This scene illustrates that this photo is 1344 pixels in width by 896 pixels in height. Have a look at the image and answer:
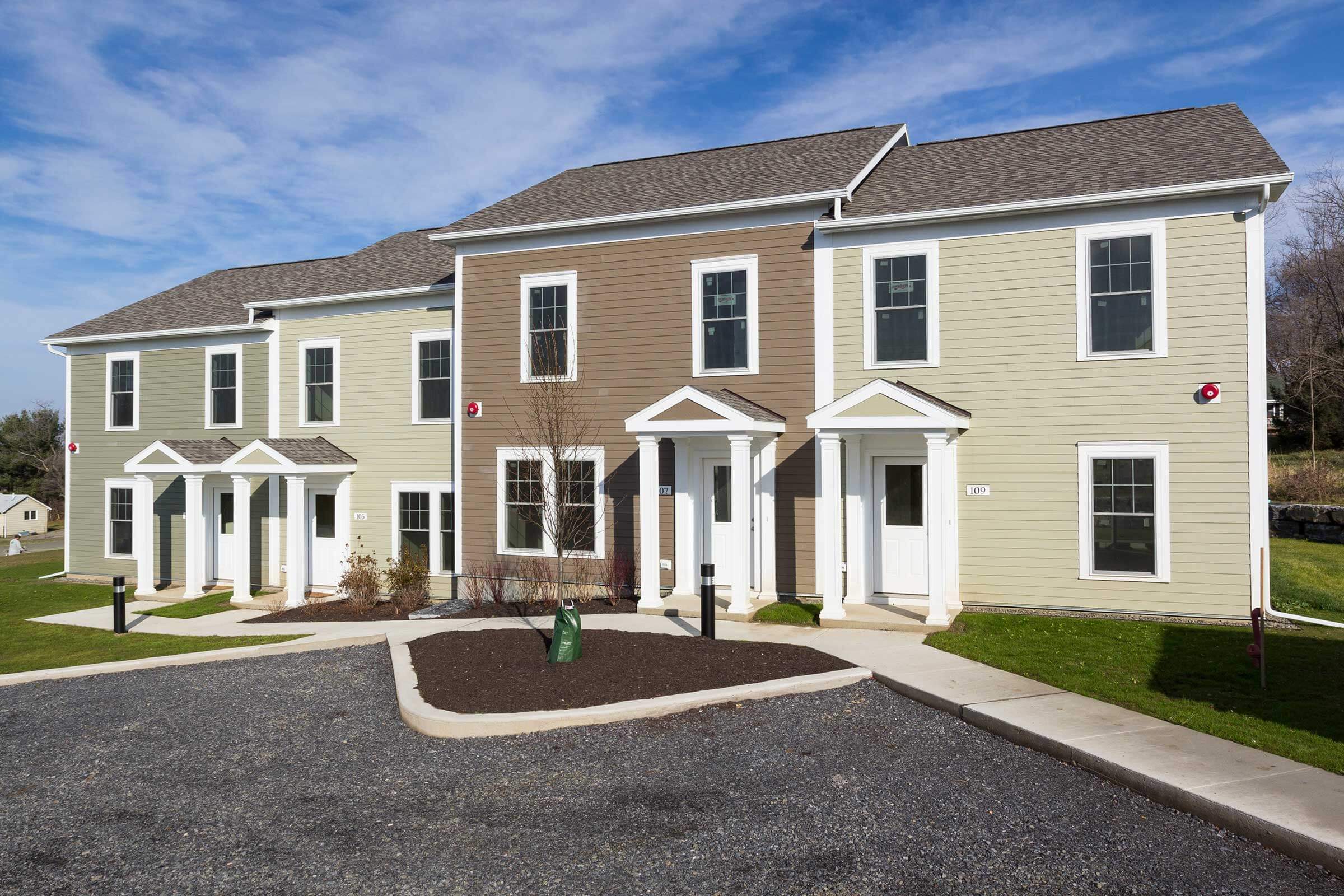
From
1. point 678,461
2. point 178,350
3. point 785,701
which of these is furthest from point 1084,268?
point 178,350

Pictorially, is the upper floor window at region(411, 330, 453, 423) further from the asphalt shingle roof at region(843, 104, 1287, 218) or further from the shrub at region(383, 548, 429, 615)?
the asphalt shingle roof at region(843, 104, 1287, 218)

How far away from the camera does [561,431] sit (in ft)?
44.3

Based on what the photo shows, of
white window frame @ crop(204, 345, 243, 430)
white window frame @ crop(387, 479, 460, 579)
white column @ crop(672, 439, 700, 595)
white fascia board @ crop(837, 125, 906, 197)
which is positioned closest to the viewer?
white fascia board @ crop(837, 125, 906, 197)

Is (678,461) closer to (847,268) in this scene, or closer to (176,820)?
(847,268)

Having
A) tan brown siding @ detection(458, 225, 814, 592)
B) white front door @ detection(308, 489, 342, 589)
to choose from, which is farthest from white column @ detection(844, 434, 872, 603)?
white front door @ detection(308, 489, 342, 589)

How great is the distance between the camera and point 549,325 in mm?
15375

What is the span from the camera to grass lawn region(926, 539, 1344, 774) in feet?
22.9

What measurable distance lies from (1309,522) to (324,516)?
20925 mm

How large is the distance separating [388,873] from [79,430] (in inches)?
776

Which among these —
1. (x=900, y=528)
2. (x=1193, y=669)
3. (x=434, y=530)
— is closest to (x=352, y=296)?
(x=434, y=530)

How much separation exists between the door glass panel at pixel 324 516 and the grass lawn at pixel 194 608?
77.0 inches

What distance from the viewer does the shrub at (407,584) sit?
15375 mm

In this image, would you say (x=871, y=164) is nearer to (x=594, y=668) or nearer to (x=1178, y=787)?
(x=594, y=668)

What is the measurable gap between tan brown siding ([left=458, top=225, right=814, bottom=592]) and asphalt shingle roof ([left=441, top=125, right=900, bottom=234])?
0.59 m
